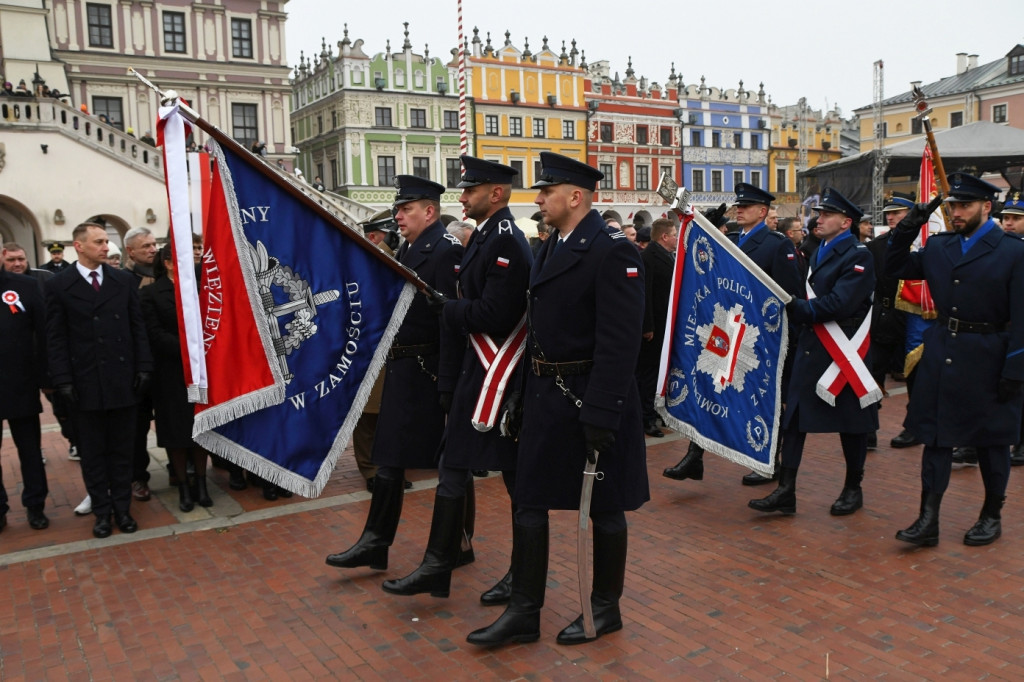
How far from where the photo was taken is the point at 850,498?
629 centimetres

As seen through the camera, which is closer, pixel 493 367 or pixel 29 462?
pixel 493 367

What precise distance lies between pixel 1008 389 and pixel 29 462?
22.2 ft

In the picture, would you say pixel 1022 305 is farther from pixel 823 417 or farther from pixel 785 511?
pixel 785 511

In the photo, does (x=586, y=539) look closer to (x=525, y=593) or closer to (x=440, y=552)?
(x=525, y=593)

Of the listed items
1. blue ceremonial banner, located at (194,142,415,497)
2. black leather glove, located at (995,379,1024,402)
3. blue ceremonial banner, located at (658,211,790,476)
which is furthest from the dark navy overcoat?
black leather glove, located at (995,379,1024,402)

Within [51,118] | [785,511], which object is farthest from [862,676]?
[51,118]

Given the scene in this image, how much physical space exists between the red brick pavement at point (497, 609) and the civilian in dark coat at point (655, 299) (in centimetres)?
234

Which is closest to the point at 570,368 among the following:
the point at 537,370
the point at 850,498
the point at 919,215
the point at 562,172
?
the point at 537,370

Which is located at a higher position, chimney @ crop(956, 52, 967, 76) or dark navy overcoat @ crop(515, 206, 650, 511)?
chimney @ crop(956, 52, 967, 76)

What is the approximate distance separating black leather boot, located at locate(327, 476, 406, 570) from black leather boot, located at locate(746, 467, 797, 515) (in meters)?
2.74

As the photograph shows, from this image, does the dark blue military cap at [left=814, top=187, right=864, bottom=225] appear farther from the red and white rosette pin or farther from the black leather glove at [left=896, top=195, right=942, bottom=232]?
the red and white rosette pin

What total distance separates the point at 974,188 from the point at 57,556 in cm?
640

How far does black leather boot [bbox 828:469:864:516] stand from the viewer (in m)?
6.23

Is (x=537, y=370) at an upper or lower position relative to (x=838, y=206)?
lower
